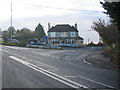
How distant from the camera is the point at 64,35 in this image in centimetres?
8144

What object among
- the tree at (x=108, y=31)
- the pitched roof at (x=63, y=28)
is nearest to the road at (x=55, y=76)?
the tree at (x=108, y=31)

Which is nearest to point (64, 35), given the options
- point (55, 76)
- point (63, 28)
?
point (63, 28)

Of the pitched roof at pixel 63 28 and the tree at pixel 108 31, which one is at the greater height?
the pitched roof at pixel 63 28

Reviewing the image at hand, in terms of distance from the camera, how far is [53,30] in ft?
272

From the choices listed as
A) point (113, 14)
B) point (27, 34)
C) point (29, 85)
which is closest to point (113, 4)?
point (113, 14)

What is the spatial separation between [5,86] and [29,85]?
950mm

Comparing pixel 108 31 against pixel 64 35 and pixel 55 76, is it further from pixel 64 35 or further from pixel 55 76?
pixel 64 35

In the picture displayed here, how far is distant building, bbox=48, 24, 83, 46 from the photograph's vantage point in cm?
8100

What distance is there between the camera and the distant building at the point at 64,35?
266ft

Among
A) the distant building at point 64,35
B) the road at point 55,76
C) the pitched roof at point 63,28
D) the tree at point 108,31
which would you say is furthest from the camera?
the pitched roof at point 63,28

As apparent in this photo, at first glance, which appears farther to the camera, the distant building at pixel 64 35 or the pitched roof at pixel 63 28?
the pitched roof at pixel 63 28

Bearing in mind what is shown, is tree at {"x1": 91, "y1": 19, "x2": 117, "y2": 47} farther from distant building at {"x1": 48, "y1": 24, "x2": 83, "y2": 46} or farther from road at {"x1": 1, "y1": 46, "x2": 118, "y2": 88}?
distant building at {"x1": 48, "y1": 24, "x2": 83, "y2": 46}

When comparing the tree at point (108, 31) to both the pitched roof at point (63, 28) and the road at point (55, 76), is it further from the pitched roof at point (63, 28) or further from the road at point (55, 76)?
the pitched roof at point (63, 28)

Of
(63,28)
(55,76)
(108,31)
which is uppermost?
(63,28)
